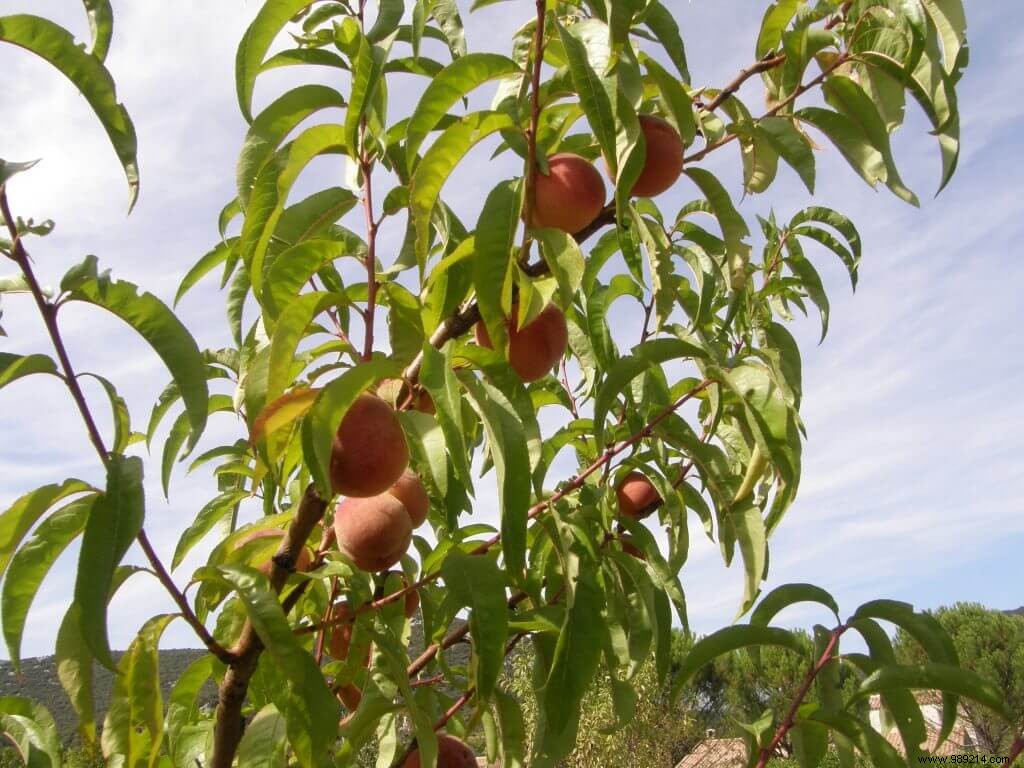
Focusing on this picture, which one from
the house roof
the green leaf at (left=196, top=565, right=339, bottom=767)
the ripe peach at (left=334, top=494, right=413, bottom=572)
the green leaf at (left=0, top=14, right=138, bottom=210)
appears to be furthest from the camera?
the house roof

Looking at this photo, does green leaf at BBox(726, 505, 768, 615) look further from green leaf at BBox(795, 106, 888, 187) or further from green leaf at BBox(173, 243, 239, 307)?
green leaf at BBox(173, 243, 239, 307)

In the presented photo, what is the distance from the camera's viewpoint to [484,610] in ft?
2.95

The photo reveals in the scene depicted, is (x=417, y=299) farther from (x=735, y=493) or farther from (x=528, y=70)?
(x=735, y=493)

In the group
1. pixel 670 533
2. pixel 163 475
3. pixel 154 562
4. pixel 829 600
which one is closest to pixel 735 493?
pixel 829 600

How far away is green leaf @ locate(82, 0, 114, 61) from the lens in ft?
2.61

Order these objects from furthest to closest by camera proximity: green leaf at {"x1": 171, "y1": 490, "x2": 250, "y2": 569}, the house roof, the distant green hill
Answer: the distant green hill
the house roof
green leaf at {"x1": 171, "y1": 490, "x2": 250, "y2": 569}

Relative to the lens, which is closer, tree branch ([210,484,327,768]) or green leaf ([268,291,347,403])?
green leaf ([268,291,347,403])

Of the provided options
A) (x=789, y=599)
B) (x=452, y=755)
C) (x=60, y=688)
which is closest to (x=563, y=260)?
(x=789, y=599)

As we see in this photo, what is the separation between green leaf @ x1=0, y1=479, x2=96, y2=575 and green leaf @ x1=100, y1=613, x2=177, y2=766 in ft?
0.55

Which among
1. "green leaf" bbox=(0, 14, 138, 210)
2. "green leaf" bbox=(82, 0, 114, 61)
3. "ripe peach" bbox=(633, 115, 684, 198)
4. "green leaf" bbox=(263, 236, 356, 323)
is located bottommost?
"green leaf" bbox=(263, 236, 356, 323)

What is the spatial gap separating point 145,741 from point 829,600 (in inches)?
36.1

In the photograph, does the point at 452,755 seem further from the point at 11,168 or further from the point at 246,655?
the point at 11,168

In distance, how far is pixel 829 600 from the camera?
3.92 ft

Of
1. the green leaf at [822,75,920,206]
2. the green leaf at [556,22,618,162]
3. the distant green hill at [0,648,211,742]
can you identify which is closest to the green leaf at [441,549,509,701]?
the green leaf at [556,22,618,162]
